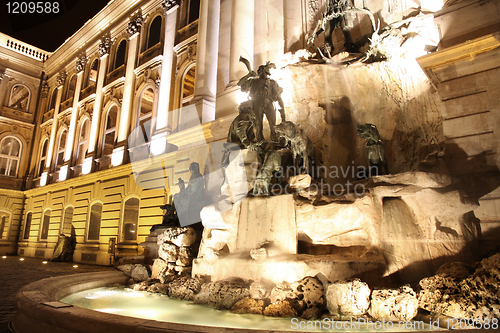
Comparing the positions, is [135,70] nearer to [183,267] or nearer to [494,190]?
[183,267]

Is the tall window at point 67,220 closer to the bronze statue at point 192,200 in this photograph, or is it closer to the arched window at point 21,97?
the arched window at point 21,97

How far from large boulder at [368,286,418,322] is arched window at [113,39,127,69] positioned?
71.0ft

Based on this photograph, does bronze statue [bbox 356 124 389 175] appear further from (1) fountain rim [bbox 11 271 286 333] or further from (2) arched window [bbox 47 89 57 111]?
(2) arched window [bbox 47 89 57 111]

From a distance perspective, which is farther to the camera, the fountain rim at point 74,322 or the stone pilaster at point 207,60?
the stone pilaster at point 207,60

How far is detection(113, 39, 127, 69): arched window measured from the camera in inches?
829

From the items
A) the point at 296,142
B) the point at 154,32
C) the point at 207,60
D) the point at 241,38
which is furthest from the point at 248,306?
the point at 154,32

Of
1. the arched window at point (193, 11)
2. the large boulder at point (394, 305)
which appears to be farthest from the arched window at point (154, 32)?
the large boulder at point (394, 305)

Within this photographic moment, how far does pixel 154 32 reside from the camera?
19000 millimetres

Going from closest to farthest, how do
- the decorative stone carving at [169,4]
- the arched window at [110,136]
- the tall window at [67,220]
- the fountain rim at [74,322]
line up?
the fountain rim at [74,322] → the decorative stone carving at [169,4] → the tall window at [67,220] → the arched window at [110,136]

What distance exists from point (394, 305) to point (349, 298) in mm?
471

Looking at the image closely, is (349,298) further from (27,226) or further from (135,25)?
(27,226)

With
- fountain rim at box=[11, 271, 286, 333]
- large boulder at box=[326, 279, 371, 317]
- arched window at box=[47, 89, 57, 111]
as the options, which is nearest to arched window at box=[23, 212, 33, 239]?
arched window at box=[47, 89, 57, 111]

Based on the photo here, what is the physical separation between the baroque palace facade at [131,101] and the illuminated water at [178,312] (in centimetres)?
337

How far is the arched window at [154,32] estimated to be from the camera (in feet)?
61.6
